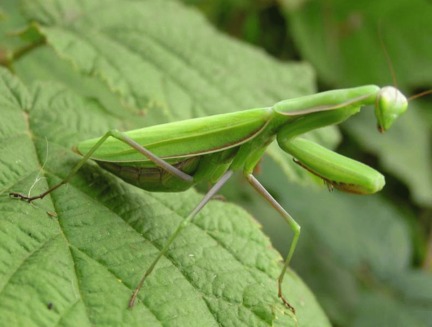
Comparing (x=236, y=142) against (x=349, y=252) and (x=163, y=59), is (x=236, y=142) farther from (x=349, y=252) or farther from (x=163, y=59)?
(x=349, y=252)

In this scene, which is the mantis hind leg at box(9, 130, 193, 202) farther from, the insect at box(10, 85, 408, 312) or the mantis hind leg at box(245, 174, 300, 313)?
the mantis hind leg at box(245, 174, 300, 313)

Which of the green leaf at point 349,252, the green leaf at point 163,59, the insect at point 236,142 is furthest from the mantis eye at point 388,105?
A: the green leaf at point 349,252

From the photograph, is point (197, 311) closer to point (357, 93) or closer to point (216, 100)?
point (357, 93)

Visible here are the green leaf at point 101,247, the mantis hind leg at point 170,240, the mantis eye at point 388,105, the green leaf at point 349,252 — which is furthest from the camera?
the green leaf at point 349,252

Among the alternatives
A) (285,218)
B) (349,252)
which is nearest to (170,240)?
(285,218)

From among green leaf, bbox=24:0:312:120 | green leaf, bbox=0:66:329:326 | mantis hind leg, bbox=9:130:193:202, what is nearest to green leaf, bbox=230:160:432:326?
green leaf, bbox=24:0:312:120

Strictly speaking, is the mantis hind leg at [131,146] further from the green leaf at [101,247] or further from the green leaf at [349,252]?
the green leaf at [349,252]

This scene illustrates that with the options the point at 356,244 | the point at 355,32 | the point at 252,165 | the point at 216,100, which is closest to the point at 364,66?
the point at 355,32
